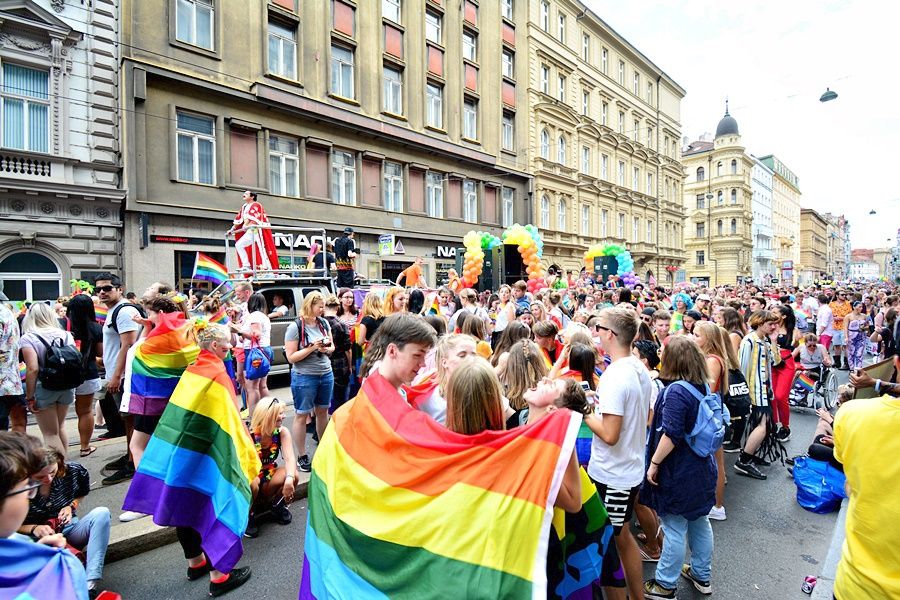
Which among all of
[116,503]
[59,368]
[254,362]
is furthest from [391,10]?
[116,503]

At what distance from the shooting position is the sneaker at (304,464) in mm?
5047

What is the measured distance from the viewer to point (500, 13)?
25844mm

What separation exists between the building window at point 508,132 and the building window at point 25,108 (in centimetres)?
2036

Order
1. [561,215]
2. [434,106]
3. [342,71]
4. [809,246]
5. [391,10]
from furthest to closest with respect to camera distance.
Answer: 1. [809,246]
2. [561,215]
3. [434,106]
4. [391,10]
5. [342,71]

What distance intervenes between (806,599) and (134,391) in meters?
5.64

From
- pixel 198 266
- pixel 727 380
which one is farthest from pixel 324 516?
pixel 198 266

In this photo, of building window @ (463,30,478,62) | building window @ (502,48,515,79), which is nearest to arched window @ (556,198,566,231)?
building window @ (502,48,515,79)

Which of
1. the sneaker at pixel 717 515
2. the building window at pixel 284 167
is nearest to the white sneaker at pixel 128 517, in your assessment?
the sneaker at pixel 717 515

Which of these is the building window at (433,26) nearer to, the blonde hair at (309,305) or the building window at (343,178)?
the building window at (343,178)

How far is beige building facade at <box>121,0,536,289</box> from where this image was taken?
13805mm

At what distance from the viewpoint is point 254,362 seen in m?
6.15

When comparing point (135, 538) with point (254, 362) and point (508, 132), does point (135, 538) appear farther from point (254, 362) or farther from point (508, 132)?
point (508, 132)

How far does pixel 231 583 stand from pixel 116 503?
1.90 metres

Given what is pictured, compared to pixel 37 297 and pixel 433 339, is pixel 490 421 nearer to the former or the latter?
pixel 433 339
